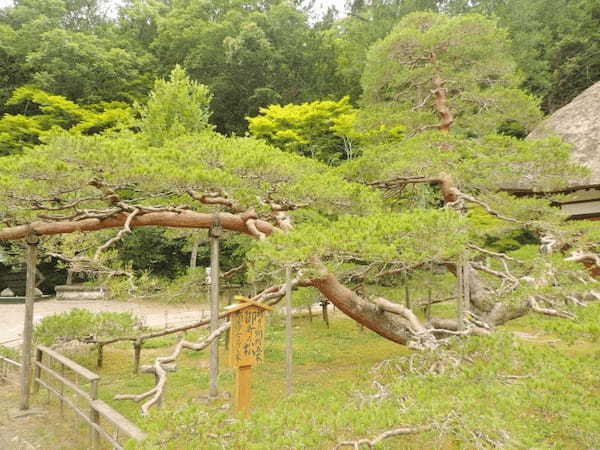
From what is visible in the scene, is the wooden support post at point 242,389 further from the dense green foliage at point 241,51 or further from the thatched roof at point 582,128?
the dense green foliage at point 241,51

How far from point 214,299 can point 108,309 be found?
9089 millimetres

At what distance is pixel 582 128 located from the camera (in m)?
11.0

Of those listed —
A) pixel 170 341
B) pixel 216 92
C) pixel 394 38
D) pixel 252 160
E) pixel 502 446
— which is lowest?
pixel 170 341

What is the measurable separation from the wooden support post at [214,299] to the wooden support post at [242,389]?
93 centimetres

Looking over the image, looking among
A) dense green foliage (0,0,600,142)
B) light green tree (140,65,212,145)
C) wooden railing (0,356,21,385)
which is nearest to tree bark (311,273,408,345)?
wooden railing (0,356,21,385)

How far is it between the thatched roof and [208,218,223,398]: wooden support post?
8.79 m

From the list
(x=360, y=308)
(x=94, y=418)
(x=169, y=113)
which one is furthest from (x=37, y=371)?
(x=169, y=113)

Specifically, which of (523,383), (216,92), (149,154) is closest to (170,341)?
(149,154)

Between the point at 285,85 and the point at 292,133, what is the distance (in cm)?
529

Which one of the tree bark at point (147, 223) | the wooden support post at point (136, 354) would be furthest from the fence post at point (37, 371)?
the tree bark at point (147, 223)

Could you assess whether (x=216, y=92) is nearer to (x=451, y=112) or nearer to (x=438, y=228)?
(x=451, y=112)

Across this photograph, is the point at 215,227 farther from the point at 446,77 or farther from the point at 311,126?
the point at 311,126

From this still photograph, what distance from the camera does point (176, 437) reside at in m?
1.85

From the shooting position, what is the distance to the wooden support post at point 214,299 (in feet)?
15.6
